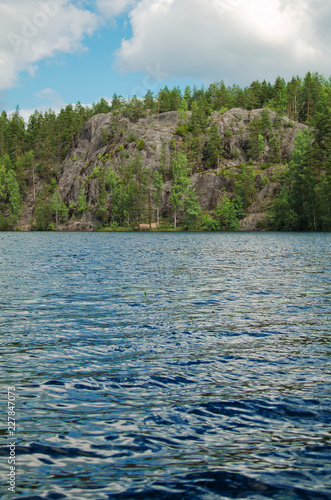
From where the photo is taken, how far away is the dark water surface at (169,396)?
7.02m

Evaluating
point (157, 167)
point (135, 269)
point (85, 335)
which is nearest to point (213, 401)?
point (85, 335)

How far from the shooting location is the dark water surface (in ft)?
23.0

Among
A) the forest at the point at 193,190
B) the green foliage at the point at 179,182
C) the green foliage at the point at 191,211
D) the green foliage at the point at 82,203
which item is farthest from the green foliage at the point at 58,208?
the green foliage at the point at 191,211

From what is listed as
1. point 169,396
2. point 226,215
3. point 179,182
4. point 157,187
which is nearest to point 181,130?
point 179,182

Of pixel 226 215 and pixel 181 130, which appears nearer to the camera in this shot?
pixel 226 215

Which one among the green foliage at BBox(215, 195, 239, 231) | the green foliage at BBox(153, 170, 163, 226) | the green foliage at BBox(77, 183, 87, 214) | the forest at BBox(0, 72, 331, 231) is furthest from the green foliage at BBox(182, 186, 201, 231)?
the green foliage at BBox(77, 183, 87, 214)

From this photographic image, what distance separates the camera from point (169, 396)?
10328mm

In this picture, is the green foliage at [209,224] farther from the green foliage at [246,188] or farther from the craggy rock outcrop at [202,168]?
the green foliage at [246,188]

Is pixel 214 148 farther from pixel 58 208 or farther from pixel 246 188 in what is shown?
pixel 58 208

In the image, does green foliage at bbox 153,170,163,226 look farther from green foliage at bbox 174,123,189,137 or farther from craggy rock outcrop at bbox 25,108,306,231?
green foliage at bbox 174,123,189,137

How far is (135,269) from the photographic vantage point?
3766 cm

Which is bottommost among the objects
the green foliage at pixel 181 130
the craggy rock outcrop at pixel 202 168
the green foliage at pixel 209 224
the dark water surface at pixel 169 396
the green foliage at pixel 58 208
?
the dark water surface at pixel 169 396

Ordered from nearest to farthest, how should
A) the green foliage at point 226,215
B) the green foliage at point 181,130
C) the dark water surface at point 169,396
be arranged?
the dark water surface at point 169,396
the green foliage at point 226,215
the green foliage at point 181,130

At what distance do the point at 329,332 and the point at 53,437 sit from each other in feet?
38.2
